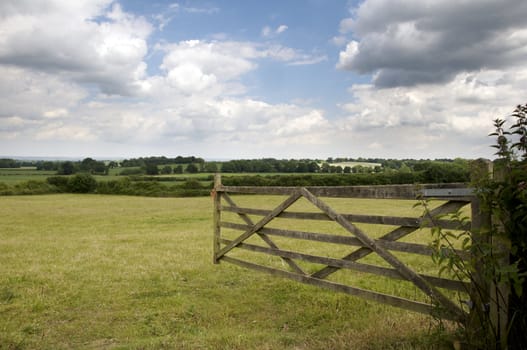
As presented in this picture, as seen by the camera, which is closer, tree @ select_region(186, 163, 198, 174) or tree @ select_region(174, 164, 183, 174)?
tree @ select_region(186, 163, 198, 174)

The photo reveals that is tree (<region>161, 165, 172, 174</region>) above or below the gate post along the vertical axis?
above

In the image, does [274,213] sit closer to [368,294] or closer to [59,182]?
[368,294]

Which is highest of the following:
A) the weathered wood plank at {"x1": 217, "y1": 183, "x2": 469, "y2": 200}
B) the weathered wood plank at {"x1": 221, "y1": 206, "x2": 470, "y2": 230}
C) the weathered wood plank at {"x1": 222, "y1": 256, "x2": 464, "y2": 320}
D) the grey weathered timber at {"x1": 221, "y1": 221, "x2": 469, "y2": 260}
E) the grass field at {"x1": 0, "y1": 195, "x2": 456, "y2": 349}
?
the weathered wood plank at {"x1": 217, "y1": 183, "x2": 469, "y2": 200}

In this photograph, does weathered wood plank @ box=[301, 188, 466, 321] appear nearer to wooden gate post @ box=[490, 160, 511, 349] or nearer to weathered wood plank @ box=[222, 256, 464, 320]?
weathered wood plank @ box=[222, 256, 464, 320]

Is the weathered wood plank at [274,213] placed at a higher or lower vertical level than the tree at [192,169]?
lower

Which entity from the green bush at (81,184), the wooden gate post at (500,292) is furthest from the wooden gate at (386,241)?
the green bush at (81,184)

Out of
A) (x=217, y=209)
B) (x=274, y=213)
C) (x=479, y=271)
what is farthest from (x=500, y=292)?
(x=217, y=209)

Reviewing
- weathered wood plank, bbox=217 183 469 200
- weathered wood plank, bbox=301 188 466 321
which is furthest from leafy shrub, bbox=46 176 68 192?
weathered wood plank, bbox=301 188 466 321

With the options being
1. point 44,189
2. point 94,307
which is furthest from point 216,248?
point 44,189

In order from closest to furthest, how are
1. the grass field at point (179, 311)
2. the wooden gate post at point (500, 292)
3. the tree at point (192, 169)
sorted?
the wooden gate post at point (500, 292) < the grass field at point (179, 311) < the tree at point (192, 169)

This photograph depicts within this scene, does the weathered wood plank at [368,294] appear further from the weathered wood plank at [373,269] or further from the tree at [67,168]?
the tree at [67,168]

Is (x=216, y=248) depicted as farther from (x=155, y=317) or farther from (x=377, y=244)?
(x=377, y=244)

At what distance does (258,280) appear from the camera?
9.41 meters

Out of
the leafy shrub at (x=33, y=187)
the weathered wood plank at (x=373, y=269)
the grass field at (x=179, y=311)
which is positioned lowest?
the leafy shrub at (x=33, y=187)
